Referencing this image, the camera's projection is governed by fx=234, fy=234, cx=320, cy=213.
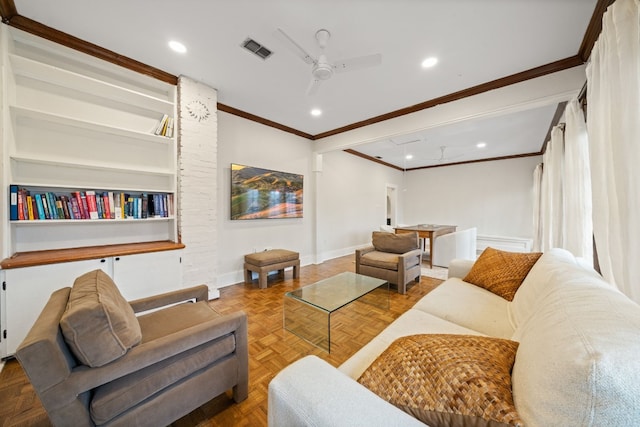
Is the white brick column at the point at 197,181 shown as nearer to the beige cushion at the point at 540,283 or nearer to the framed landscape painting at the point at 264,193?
the framed landscape painting at the point at 264,193

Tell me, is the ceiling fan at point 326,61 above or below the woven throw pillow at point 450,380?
above

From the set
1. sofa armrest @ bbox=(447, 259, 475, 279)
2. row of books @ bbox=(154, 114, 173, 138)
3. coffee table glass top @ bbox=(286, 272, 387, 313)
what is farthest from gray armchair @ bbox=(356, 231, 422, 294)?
row of books @ bbox=(154, 114, 173, 138)

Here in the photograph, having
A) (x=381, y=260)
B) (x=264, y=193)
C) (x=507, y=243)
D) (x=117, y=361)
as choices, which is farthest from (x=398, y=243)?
(x=507, y=243)

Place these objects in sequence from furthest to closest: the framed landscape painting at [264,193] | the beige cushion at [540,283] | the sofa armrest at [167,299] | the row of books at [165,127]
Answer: the framed landscape painting at [264,193] → the row of books at [165,127] → the sofa armrest at [167,299] → the beige cushion at [540,283]

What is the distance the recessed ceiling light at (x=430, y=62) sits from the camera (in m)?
2.33

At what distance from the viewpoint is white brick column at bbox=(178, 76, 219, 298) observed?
2713 mm

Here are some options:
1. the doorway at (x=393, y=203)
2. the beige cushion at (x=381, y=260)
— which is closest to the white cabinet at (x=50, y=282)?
the beige cushion at (x=381, y=260)

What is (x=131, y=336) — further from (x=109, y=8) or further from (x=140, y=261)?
(x=109, y=8)

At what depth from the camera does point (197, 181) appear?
9.28 ft

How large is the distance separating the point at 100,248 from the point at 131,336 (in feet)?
6.02

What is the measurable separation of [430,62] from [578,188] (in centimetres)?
191

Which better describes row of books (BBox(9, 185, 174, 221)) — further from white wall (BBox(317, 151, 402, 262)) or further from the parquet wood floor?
white wall (BBox(317, 151, 402, 262))

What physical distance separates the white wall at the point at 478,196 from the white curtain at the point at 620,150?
20.0 ft

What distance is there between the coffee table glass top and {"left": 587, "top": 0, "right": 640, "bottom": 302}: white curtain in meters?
1.64
